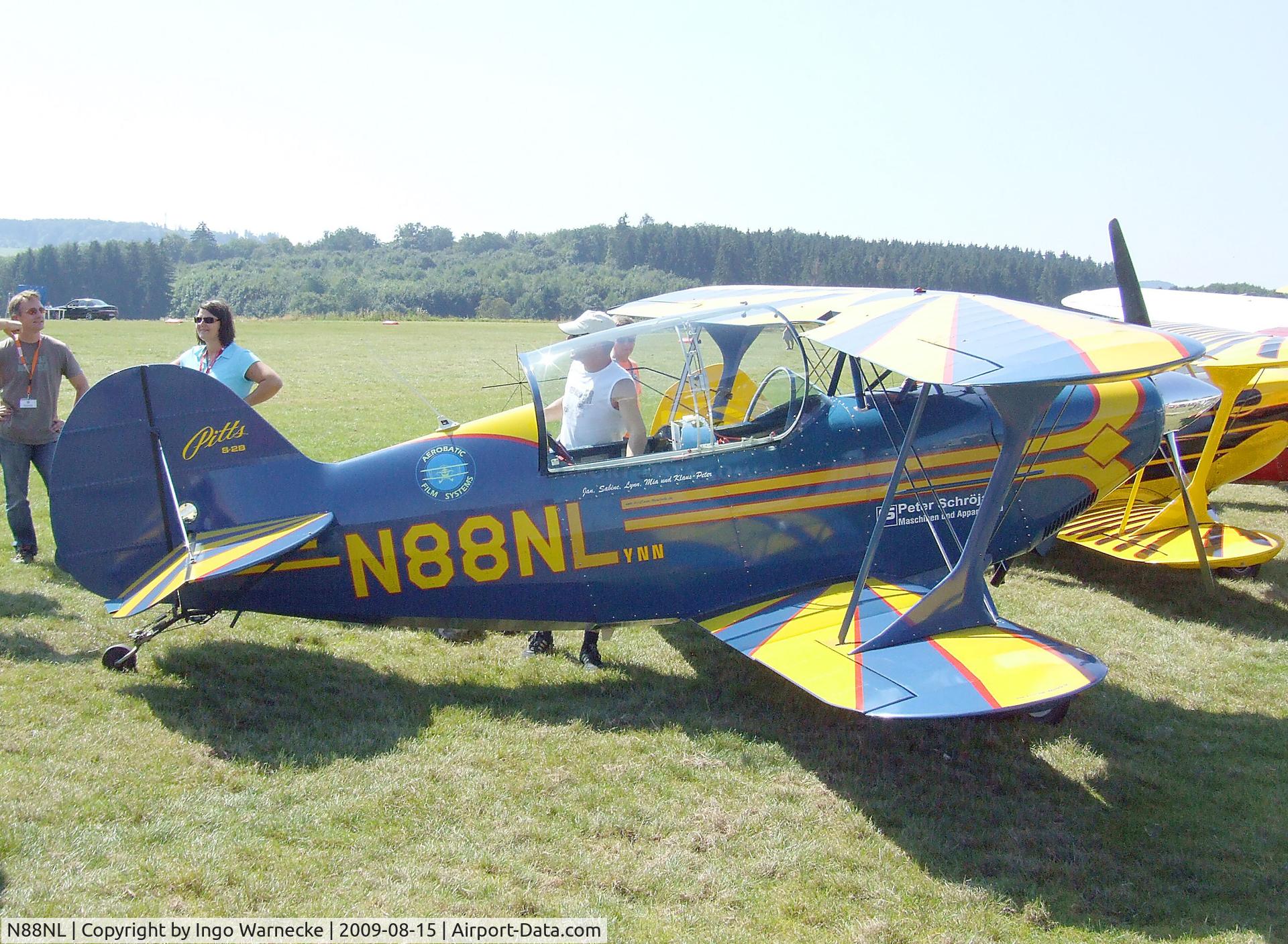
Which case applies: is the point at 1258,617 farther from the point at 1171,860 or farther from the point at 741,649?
the point at 741,649

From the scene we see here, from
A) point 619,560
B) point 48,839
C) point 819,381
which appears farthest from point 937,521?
point 48,839

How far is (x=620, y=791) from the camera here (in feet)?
13.6

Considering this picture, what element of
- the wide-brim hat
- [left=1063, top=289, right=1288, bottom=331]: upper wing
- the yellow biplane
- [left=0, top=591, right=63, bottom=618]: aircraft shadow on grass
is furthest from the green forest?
[left=0, top=591, right=63, bottom=618]: aircraft shadow on grass

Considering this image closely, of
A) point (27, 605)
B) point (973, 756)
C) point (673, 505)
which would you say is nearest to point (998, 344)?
point (673, 505)

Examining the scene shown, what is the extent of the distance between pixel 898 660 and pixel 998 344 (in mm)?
1449

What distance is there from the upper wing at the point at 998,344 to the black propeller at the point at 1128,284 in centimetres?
278

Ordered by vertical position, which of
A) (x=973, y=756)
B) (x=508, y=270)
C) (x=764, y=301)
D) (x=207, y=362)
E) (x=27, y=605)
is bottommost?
(x=973, y=756)

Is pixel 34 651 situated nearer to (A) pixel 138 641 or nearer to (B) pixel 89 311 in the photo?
(A) pixel 138 641

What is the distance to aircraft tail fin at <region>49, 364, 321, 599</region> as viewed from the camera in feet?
15.3

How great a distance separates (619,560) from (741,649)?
81cm

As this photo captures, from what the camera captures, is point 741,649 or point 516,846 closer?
point 516,846

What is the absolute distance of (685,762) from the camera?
442cm

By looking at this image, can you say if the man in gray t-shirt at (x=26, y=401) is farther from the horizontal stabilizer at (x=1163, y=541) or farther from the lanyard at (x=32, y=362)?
the horizontal stabilizer at (x=1163, y=541)

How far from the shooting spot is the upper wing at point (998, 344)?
3.79m
